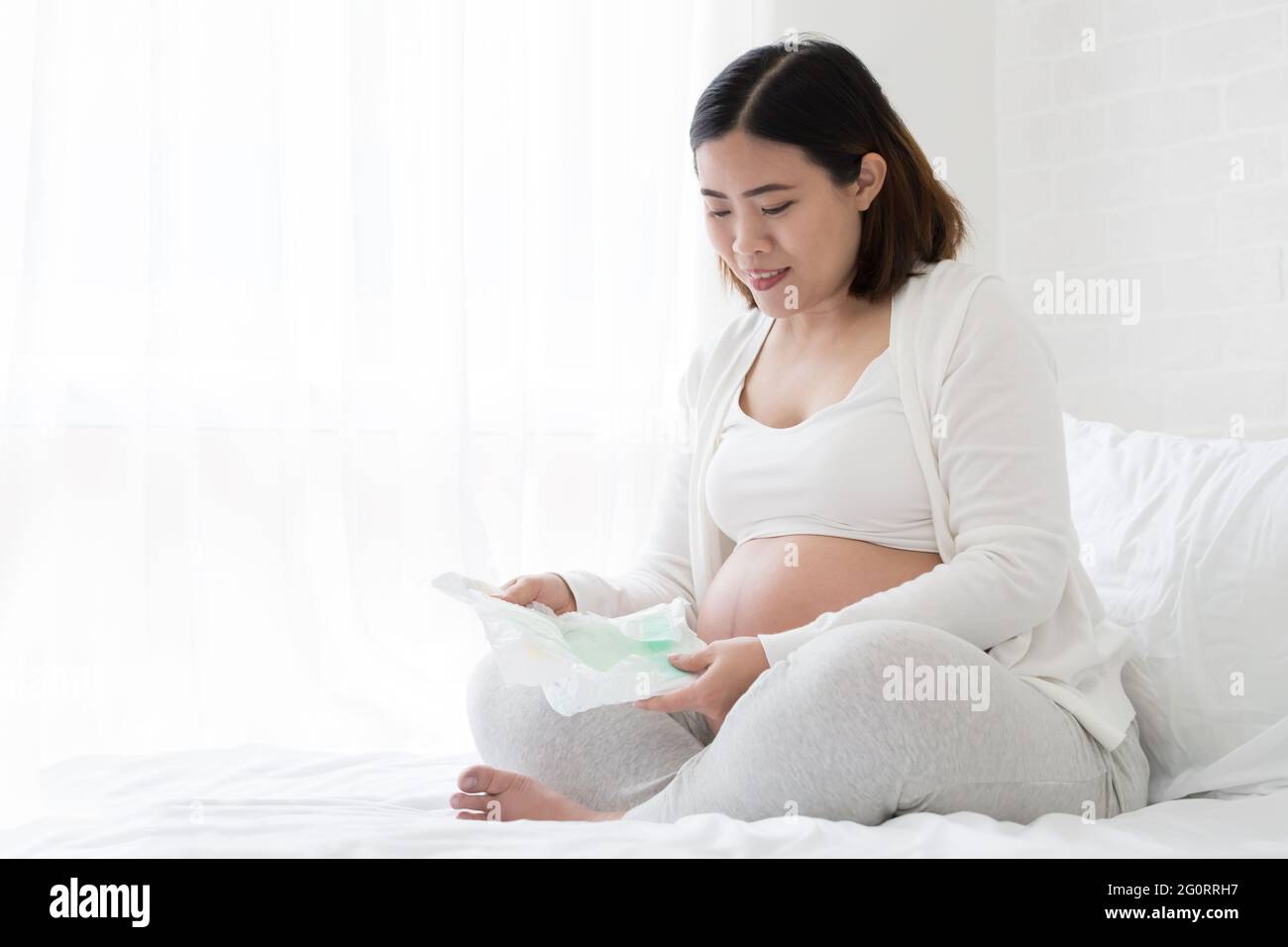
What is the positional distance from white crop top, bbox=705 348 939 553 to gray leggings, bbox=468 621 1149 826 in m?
0.21

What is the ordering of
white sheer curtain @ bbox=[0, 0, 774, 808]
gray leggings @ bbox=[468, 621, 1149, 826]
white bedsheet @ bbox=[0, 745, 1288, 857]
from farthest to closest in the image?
white sheer curtain @ bbox=[0, 0, 774, 808], gray leggings @ bbox=[468, 621, 1149, 826], white bedsheet @ bbox=[0, 745, 1288, 857]

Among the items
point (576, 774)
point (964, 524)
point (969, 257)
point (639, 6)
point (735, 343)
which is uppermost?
point (639, 6)

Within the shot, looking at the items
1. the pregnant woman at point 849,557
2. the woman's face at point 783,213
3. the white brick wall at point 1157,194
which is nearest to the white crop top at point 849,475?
the pregnant woman at point 849,557

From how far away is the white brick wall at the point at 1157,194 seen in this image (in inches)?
80.5

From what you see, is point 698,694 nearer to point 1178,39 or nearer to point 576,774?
point 576,774

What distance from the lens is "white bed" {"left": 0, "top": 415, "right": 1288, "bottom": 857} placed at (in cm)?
91

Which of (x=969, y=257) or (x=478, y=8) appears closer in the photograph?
(x=478, y=8)

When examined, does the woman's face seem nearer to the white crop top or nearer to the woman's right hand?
the white crop top

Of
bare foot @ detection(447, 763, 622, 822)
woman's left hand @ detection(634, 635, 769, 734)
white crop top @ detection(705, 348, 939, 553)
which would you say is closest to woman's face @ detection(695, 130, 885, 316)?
white crop top @ detection(705, 348, 939, 553)

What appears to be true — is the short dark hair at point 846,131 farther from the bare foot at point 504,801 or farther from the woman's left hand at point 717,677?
the bare foot at point 504,801

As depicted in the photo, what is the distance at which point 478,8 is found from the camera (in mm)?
2260

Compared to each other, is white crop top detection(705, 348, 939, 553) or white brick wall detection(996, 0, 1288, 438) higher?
white brick wall detection(996, 0, 1288, 438)

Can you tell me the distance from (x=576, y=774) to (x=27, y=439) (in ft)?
3.41
